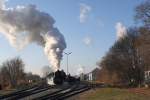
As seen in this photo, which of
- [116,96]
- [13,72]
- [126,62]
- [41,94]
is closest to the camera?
[116,96]

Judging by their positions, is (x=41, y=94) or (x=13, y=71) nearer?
(x=41, y=94)

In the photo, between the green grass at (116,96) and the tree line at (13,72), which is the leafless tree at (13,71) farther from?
the green grass at (116,96)

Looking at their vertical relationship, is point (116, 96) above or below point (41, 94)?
below

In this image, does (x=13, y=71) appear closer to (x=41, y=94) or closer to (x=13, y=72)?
(x=13, y=72)

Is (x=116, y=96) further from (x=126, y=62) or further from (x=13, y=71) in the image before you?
(x=13, y=71)

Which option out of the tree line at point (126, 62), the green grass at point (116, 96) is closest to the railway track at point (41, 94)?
the green grass at point (116, 96)

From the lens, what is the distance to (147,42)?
56.8m

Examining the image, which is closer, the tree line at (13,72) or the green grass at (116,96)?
the green grass at (116,96)

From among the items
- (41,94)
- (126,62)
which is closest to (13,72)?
(126,62)

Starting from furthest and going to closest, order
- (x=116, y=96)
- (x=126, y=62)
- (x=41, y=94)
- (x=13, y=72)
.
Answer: (x=13, y=72) → (x=126, y=62) → (x=41, y=94) → (x=116, y=96)

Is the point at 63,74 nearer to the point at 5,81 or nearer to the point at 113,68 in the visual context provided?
the point at 113,68

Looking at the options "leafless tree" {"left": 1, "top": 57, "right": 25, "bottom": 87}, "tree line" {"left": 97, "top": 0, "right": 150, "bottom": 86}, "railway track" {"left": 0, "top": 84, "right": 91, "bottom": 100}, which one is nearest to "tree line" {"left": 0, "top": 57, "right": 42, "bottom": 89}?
"leafless tree" {"left": 1, "top": 57, "right": 25, "bottom": 87}

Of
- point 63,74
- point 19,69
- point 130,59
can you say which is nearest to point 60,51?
point 63,74

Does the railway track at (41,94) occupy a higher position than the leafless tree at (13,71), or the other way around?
the leafless tree at (13,71)
